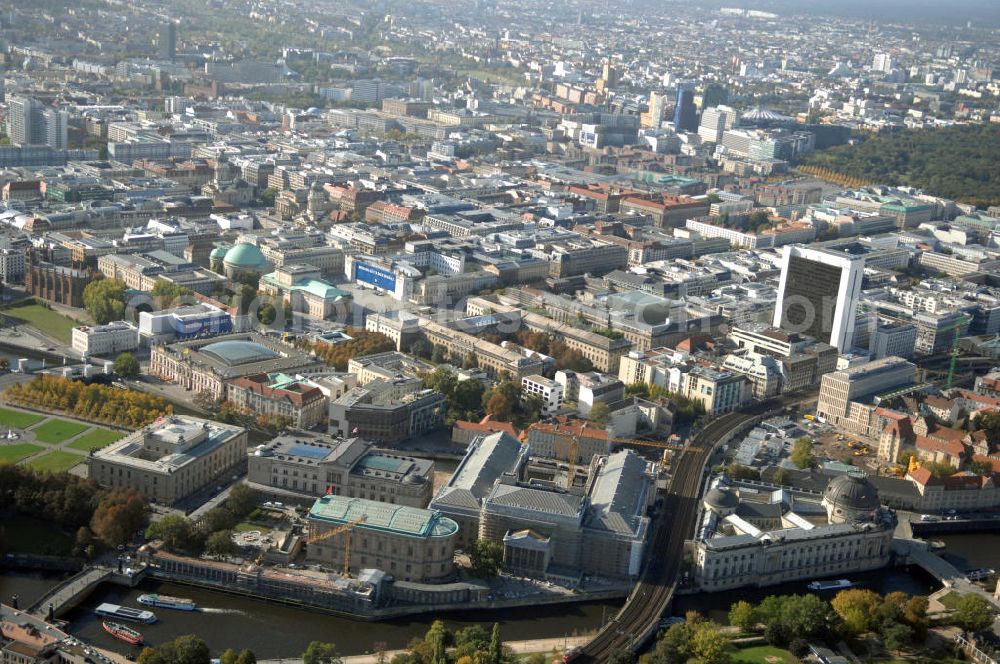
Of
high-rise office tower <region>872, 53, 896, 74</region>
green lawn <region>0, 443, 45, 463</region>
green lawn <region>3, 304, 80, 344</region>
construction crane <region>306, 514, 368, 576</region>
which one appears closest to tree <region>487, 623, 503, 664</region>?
construction crane <region>306, 514, 368, 576</region>

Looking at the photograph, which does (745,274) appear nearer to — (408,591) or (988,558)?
(988,558)

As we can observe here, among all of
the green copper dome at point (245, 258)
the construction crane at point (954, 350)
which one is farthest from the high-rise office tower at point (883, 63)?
the green copper dome at point (245, 258)

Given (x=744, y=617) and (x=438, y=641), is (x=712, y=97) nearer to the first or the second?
(x=744, y=617)

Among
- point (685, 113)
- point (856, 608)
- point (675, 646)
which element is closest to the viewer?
point (675, 646)

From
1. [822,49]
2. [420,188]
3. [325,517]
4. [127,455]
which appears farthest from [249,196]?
[822,49]

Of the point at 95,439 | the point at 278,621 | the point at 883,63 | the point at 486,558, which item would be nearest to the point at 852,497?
the point at 486,558

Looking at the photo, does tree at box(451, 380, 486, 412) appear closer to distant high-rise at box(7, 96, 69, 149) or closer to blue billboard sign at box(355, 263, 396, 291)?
blue billboard sign at box(355, 263, 396, 291)
